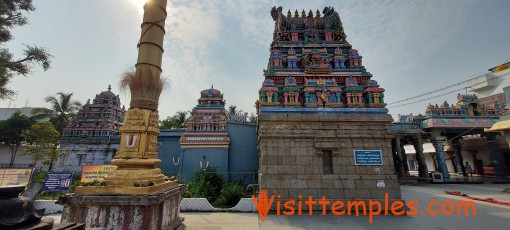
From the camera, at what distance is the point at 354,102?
998cm

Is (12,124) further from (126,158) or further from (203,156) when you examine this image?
(126,158)

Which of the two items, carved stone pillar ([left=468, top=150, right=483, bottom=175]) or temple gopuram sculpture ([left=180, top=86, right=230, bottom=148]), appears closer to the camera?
temple gopuram sculpture ([left=180, top=86, right=230, bottom=148])

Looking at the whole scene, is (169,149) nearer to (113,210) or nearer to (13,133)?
(113,210)

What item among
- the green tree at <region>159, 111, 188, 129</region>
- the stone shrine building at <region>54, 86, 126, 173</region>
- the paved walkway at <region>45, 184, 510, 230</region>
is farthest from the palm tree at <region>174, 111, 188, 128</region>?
the paved walkway at <region>45, 184, 510, 230</region>

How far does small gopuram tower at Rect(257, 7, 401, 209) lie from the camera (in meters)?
8.73

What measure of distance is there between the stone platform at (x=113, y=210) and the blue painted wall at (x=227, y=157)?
9854 millimetres

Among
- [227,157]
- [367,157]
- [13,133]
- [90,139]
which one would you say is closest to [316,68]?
[367,157]

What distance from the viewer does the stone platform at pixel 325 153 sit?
8688mm

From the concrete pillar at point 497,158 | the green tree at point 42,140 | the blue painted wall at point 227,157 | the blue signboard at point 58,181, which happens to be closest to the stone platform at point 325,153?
the blue painted wall at point 227,157

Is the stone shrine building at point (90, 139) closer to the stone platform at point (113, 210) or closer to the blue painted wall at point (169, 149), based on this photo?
the blue painted wall at point (169, 149)

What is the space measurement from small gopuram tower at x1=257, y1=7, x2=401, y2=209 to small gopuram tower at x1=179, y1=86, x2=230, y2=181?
6.20m

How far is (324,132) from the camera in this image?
30.8 feet

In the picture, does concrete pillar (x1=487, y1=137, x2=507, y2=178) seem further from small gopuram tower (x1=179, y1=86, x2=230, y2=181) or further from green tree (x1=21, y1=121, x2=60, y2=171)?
green tree (x1=21, y1=121, x2=60, y2=171)

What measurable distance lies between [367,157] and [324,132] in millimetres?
2039
